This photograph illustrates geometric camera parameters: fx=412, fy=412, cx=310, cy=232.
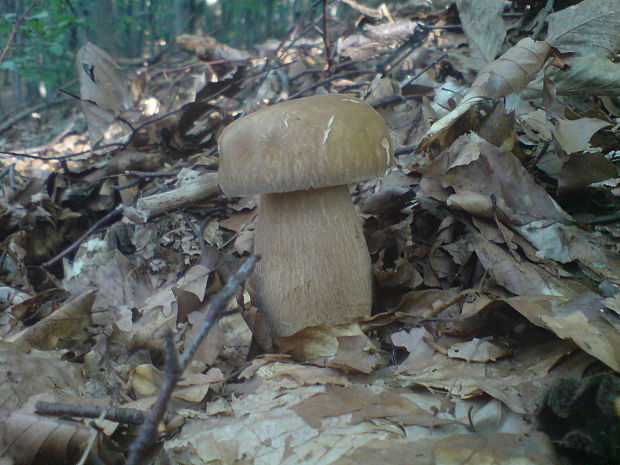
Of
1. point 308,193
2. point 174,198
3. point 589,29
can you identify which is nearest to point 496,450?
point 308,193

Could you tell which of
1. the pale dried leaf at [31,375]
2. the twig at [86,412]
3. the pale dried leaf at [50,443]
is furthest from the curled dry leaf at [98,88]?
the twig at [86,412]

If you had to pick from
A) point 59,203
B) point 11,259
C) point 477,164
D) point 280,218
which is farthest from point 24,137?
point 477,164

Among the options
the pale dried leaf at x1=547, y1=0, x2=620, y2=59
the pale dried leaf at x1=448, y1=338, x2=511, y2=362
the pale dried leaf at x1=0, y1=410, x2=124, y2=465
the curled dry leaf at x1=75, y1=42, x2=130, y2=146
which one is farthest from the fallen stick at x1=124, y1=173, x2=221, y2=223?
the pale dried leaf at x1=547, y1=0, x2=620, y2=59

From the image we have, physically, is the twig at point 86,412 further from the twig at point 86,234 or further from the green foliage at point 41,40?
the green foliage at point 41,40

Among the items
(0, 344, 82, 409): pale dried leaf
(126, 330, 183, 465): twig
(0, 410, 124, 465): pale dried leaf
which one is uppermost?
(126, 330, 183, 465): twig

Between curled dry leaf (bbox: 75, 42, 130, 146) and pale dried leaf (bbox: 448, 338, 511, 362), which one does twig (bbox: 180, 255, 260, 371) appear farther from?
curled dry leaf (bbox: 75, 42, 130, 146)

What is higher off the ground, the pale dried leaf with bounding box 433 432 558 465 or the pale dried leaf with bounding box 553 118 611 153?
the pale dried leaf with bounding box 553 118 611 153

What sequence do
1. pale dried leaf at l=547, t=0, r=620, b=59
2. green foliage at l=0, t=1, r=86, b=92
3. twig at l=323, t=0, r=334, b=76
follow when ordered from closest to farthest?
pale dried leaf at l=547, t=0, r=620, b=59 < twig at l=323, t=0, r=334, b=76 < green foliage at l=0, t=1, r=86, b=92

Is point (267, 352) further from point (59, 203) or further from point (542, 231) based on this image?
point (59, 203)
